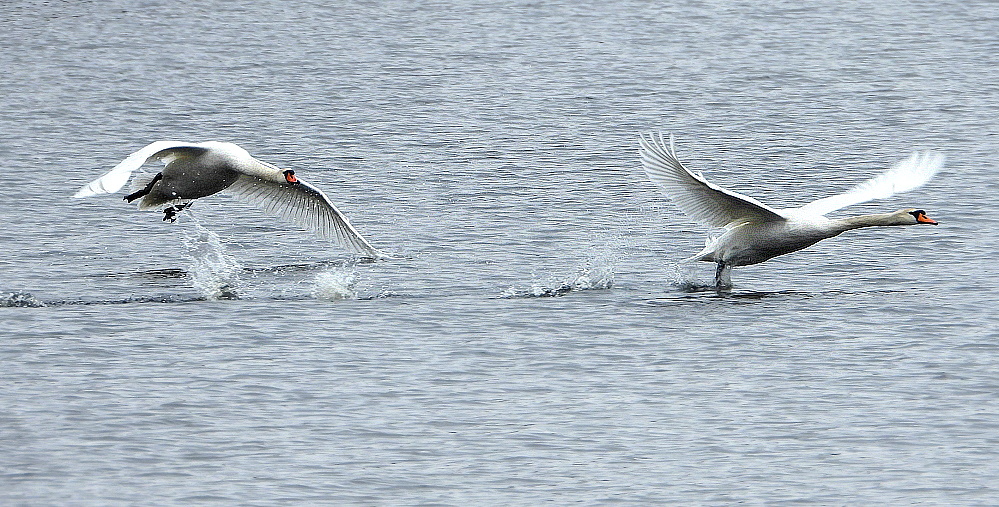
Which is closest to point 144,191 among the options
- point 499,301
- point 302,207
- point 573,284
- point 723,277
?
point 302,207

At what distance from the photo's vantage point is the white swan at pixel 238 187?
591 inches

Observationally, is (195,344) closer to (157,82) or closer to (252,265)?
(252,265)

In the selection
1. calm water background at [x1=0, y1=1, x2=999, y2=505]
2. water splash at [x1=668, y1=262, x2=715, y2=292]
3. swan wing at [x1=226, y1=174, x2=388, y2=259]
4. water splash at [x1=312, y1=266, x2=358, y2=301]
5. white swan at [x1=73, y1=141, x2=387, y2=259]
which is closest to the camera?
calm water background at [x1=0, y1=1, x2=999, y2=505]

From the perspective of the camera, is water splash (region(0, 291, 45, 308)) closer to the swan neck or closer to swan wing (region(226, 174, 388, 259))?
swan wing (region(226, 174, 388, 259))

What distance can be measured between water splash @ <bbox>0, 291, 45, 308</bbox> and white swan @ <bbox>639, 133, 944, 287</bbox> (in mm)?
5313

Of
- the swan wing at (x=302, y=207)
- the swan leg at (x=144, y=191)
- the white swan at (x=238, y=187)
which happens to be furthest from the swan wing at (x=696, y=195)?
the swan leg at (x=144, y=191)

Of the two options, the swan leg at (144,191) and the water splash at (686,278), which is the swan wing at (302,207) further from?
the water splash at (686,278)

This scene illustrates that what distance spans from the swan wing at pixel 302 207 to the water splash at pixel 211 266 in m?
0.67

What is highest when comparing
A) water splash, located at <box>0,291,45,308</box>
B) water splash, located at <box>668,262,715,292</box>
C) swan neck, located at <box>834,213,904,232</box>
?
swan neck, located at <box>834,213,904,232</box>

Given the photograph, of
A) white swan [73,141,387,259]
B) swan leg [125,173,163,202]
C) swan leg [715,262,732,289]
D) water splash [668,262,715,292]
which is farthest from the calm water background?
swan leg [125,173,163,202]

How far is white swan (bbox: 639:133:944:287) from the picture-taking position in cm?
1445

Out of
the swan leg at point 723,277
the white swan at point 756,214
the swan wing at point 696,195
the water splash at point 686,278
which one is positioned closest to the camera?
the swan wing at point 696,195

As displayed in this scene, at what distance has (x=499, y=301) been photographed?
14805 mm

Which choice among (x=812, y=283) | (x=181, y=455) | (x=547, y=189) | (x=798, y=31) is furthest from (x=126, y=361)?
(x=798, y=31)
